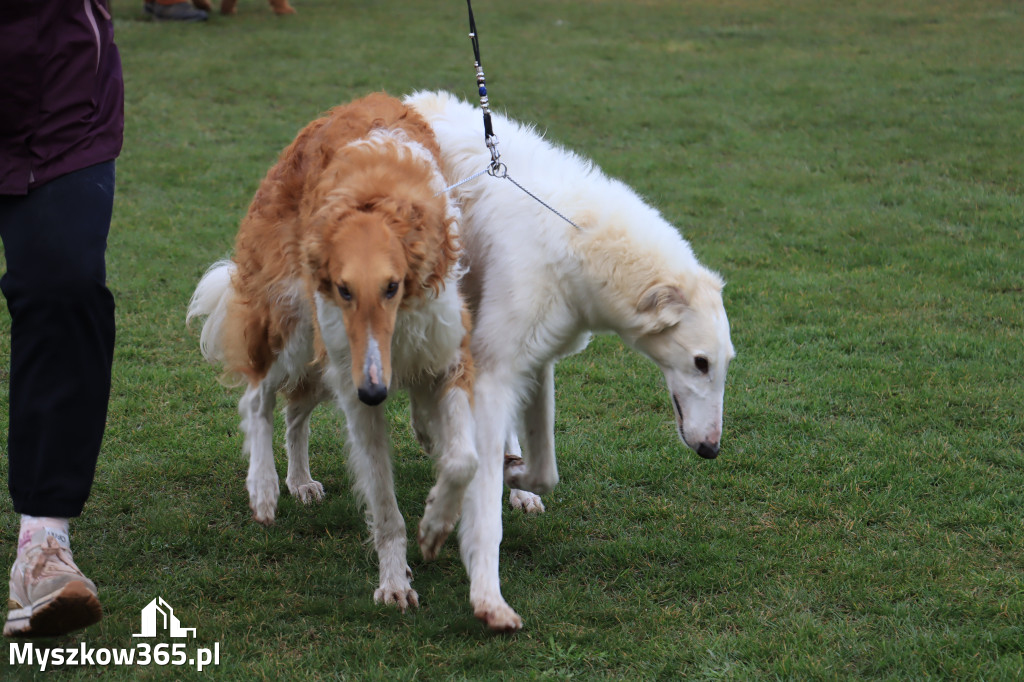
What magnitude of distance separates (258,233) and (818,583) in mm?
2805

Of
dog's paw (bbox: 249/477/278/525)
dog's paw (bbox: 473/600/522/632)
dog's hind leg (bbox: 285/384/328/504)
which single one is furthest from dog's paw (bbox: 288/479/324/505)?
dog's paw (bbox: 473/600/522/632)

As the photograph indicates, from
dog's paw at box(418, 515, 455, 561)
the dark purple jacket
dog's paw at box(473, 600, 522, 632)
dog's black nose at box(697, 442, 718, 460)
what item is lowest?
dog's paw at box(473, 600, 522, 632)

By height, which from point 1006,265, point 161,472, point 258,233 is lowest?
point 161,472

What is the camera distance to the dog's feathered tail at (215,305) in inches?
197

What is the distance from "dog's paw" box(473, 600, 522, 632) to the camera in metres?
3.66

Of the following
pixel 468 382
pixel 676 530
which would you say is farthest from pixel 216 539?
pixel 676 530

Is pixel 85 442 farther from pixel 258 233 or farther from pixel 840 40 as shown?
pixel 840 40

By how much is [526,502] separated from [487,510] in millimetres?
1034

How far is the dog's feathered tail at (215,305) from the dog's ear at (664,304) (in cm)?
215

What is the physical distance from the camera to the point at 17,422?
3404mm

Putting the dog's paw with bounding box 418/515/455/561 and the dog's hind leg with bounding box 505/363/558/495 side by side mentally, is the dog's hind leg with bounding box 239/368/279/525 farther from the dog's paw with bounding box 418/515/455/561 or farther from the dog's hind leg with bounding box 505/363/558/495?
the dog's hind leg with bounding box 505/363/558/495

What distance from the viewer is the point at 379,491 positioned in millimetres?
4020

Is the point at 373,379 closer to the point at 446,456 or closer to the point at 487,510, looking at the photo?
the point at 446,456

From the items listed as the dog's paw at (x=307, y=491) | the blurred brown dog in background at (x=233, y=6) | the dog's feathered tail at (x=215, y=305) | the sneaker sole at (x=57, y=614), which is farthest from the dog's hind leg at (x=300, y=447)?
the blurred brown dog in background at (x=233, y=6)
